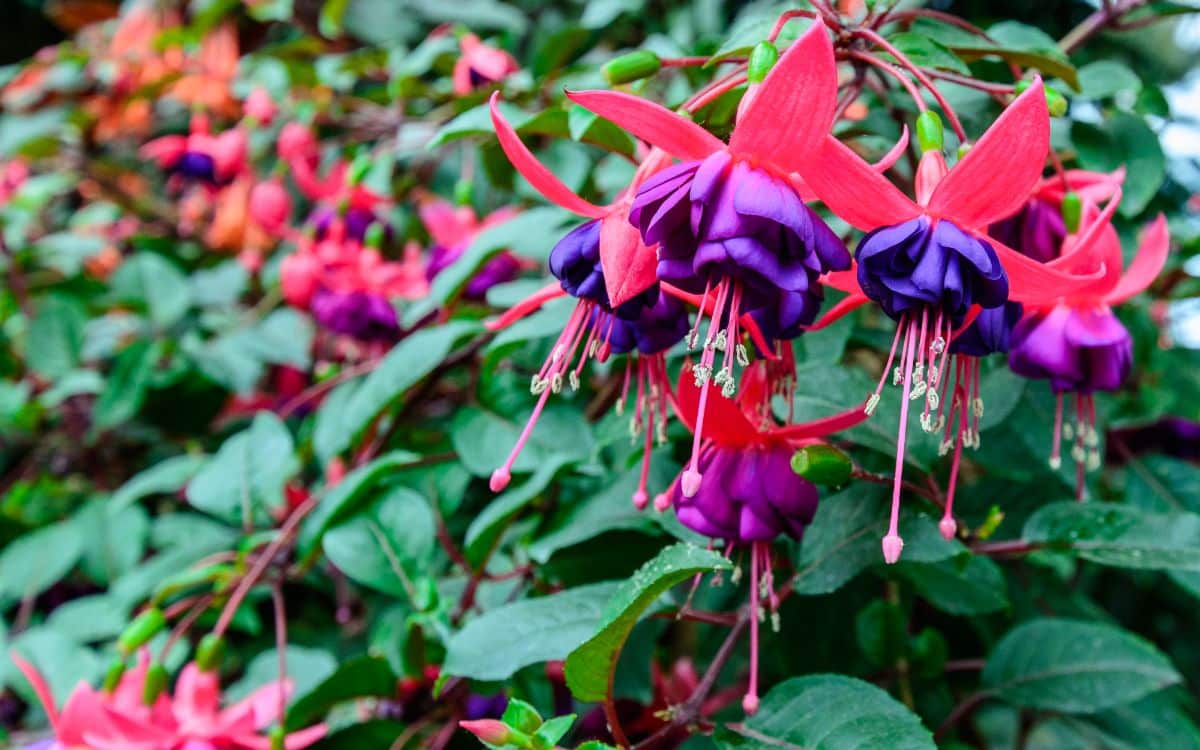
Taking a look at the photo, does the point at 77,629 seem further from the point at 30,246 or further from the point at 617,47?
the point at 617,47

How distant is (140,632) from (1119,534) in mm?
855

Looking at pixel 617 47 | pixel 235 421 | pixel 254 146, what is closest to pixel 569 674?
pixel 235 421

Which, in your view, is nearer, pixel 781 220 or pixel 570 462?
pixel 781 220

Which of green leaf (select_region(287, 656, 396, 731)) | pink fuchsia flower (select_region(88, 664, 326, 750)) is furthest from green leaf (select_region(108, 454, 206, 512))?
green leaf (select_region(287, 656, 396, 731))

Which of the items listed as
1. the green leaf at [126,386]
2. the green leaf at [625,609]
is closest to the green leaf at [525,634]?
the green leaf at [625,609]

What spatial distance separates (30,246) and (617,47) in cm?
122

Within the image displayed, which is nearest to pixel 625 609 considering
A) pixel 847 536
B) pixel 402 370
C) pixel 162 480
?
pixel 847 536

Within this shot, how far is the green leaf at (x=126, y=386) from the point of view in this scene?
1.43m

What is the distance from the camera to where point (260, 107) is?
1.70 metres

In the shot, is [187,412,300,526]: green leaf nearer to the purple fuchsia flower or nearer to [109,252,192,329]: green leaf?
the purple fuchsia flower

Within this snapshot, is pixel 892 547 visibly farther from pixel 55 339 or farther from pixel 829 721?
pixel 55 339

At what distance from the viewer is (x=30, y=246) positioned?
1834 millimetres

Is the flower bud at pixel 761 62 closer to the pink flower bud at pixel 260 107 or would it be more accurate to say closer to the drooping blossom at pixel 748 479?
the drooping blossom at pixel 748 479

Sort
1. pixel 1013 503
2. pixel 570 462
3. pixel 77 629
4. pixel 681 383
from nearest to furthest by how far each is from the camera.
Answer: pixel 681 383, pixel 570 462, pixel 1013 503, pixel 77 629
